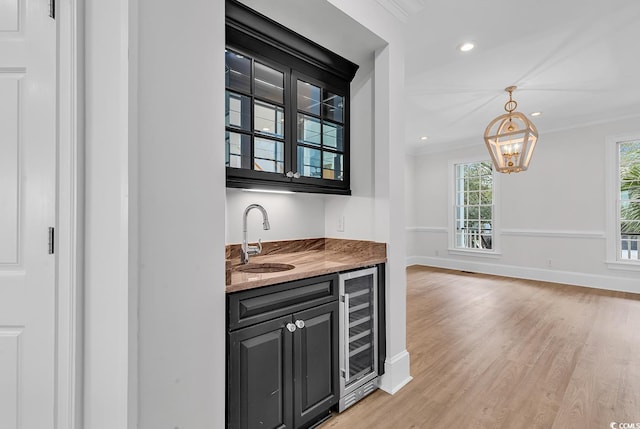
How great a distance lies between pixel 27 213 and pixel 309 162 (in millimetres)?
1484

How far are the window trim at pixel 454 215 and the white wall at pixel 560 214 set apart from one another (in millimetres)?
76

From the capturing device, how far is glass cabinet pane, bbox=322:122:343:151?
2199 mm

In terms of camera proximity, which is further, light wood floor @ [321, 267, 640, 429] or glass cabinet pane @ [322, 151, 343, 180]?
glass cabinet pane @ [322, 151, 343, 180]

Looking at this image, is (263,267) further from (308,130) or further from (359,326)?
(308,130)

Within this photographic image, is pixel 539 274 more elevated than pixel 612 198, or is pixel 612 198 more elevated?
pixel 612 198

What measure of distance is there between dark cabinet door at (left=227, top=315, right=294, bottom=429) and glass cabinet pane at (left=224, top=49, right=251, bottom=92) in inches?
52.2

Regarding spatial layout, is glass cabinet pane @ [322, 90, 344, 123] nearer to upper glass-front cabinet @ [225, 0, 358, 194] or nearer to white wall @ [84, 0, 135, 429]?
upper glass-front cabinet @ [225, 0, 358, 194]

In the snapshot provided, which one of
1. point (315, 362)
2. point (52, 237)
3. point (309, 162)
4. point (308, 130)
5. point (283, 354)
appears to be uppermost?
point (308, 130)

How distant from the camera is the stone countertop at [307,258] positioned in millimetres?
1454

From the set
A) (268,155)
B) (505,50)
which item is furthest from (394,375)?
(505,50)

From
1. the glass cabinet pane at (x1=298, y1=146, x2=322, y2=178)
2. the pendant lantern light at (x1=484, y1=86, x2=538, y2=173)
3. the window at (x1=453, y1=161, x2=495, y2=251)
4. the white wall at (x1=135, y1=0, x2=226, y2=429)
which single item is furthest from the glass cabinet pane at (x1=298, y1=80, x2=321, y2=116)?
the window at (x1=453, y1=161, x2=495, y2=251)

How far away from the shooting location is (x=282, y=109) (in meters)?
1.94

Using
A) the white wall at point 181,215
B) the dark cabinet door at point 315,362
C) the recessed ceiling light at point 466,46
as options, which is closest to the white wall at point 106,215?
the white wall at point 181,215

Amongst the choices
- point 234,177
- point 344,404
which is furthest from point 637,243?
point 234,177
